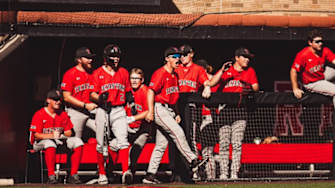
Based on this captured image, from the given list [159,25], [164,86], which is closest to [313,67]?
[164,86]

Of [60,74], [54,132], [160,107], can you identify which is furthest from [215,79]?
[60,74]

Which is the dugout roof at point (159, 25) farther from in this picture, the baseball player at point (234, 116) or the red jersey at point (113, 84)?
the red jersey at point (113, 84)

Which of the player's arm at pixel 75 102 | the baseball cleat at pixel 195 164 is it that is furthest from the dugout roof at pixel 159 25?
the baseball cleat at pixel 195 164

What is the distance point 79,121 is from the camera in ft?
29.9

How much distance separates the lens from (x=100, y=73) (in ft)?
28.7

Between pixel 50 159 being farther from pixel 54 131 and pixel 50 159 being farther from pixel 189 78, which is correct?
pixel 189 78

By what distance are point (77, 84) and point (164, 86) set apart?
4.42ft

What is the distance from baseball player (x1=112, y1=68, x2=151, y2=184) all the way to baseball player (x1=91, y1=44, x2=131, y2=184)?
21 centimetres

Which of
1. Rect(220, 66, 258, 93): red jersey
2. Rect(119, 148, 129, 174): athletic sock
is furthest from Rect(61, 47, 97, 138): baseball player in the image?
Rect(220, 66, 258, 93): red jersey

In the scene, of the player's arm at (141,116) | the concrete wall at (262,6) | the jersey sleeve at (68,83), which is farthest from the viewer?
the concrete wall at (262,6)

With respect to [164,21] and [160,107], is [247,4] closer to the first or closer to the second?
[164,21]

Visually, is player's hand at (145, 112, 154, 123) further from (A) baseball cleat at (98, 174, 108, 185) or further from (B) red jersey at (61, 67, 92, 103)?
(B) red jersey at (61, 67, 92, 103)

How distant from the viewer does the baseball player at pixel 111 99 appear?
28.0ft

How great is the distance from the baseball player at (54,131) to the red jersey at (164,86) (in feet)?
4.24
